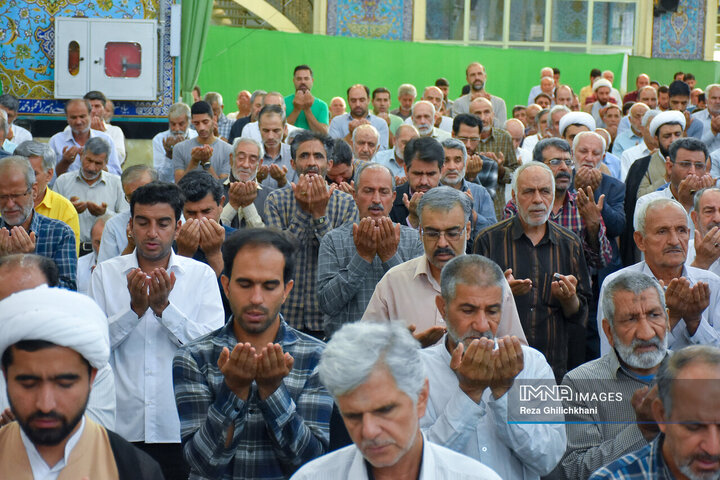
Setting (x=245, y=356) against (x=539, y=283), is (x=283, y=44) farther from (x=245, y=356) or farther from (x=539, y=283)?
(x=245, y=356)

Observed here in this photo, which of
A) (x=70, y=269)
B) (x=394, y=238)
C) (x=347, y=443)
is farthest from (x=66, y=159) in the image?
(x=347, y=443)

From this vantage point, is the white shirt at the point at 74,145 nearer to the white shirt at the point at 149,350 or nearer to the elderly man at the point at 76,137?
the elderly man at the point at 76,137

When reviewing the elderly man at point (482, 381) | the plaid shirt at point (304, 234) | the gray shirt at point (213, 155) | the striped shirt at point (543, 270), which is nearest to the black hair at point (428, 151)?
→ the plaid shirt at point (304, 234)

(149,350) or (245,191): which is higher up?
(245,191)

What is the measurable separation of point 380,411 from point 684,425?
2.45 feet

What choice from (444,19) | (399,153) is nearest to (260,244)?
(399,153)

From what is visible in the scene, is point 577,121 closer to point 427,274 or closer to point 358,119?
point 358,119

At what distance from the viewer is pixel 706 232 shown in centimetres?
509

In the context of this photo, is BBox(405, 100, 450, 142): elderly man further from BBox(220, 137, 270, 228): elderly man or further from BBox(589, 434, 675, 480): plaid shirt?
BBox(589, 434, 675, 480): plaid shirt

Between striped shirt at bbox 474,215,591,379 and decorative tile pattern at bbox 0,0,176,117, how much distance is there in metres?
5.68

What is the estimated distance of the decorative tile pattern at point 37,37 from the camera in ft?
30.8

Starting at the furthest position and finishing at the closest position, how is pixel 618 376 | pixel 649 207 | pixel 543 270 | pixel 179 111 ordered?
pixel 179 111 → pixel 543 270 → pixel 649 207 → pixel 618 376

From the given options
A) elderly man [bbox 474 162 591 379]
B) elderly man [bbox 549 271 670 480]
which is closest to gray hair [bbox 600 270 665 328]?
elderly man [bbox 549 271 670 480]

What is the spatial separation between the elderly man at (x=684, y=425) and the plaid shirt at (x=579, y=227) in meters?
3.12
